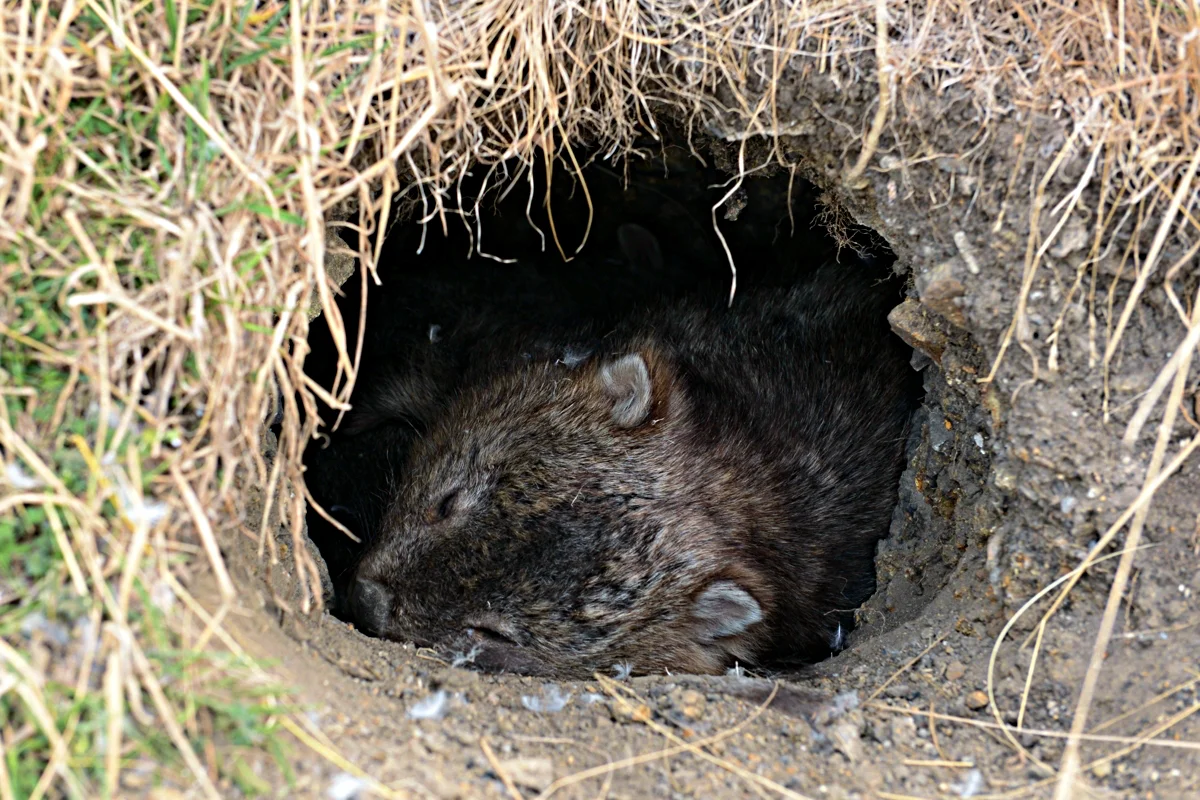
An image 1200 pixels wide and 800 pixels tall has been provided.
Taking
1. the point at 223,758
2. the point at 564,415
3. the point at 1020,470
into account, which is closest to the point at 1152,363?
the point at 1020,470

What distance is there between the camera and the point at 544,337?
4.22 meters

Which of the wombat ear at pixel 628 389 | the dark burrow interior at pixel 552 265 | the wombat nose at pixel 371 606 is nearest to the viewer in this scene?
the wombat nose at pixel 371 606

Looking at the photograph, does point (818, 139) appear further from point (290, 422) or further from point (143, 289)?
point (143, 289)

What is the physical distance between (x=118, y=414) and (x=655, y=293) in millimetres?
2993

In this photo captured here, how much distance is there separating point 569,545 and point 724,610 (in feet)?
2.00

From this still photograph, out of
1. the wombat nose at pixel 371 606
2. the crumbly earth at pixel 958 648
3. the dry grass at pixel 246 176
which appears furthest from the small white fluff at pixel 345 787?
the wombat nose at pixel 371 606

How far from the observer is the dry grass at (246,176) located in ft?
5.68

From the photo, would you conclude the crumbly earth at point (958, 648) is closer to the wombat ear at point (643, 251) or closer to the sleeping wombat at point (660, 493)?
the sleeping wombat at point (660, 493)

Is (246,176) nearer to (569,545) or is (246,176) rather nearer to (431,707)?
(431,707)

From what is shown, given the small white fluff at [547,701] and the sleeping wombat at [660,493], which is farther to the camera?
the sleeping wombat at [660,493]

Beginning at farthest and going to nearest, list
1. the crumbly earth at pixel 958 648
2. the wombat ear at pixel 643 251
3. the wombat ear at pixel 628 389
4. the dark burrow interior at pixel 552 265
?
1. the wombat ear at pixel 643 251
2. the dark burrow interior at pixel 552 265
3. the wombat ear at pixel 628 389
4. the crumbly earth at pixel 958 648

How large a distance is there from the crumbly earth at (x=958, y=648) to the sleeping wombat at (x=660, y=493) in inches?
22.8

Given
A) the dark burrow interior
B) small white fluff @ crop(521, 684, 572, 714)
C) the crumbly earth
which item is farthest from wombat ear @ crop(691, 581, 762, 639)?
the dark burrow interior

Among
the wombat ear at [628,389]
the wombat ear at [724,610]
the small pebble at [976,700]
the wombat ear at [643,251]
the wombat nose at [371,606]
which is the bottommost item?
the wombat nose at [371,606]
